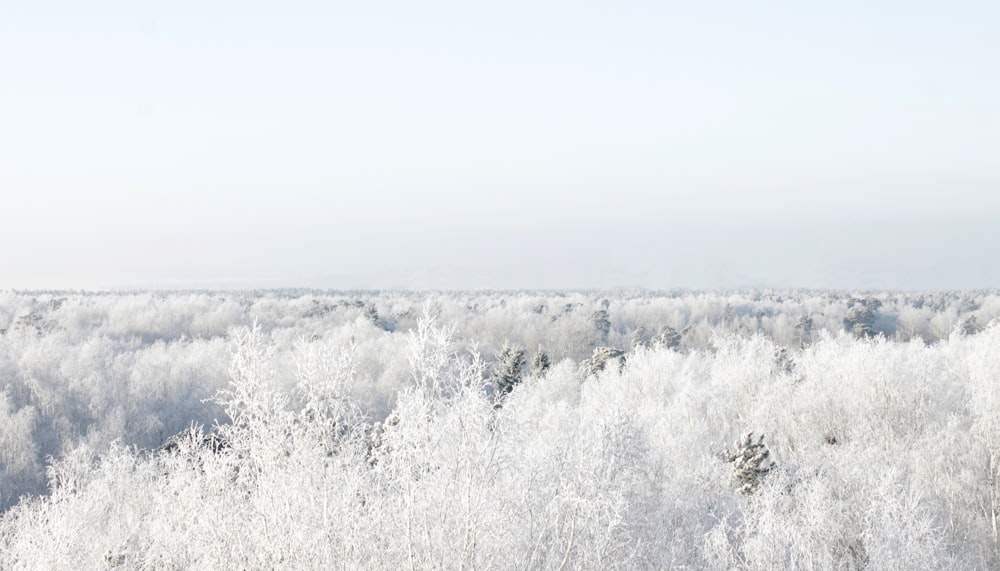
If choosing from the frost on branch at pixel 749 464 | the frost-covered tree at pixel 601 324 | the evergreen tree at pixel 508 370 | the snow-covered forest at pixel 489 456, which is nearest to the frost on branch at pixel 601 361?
the snow-covered forest at pixel 489 456

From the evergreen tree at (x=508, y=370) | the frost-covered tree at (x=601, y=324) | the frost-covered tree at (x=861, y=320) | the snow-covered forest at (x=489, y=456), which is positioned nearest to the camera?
the snow-covered forest at (x=489, y=456)

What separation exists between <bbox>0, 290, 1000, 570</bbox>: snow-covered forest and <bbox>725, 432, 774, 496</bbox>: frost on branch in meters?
0.08

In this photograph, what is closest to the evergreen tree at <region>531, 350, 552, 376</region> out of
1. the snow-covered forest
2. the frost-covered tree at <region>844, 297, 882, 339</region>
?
the snow-covered forest

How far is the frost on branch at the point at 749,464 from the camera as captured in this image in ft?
84.9

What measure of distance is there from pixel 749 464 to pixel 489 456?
1952 cm

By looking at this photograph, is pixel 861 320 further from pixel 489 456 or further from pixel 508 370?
pixel 489 456

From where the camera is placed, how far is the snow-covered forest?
9.46 meters

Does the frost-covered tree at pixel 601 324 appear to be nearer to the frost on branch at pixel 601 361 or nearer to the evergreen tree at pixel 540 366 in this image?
the frost on branch at pixel 601 361

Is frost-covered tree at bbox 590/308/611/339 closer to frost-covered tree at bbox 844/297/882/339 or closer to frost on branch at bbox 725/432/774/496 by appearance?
frost-covered tree at bbox 844/297/882/339

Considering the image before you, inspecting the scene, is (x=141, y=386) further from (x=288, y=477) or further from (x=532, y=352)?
(x=288, y=477)

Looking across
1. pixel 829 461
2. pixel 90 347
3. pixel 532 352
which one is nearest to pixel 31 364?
pixel 90 347

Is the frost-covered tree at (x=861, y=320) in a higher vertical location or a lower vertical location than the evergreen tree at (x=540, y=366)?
higher

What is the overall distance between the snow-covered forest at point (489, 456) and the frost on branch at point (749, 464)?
0.08m

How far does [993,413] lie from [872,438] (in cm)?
546
